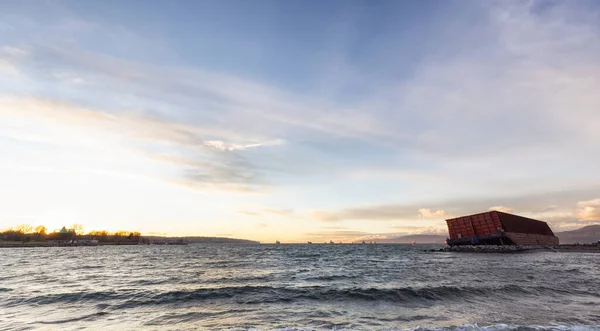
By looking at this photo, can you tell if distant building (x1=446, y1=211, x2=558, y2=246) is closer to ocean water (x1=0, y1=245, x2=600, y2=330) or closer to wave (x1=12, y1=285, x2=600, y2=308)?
ocean water (x1=0, y1=245, x2=600, y2=330)

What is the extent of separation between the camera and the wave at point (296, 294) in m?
21.5

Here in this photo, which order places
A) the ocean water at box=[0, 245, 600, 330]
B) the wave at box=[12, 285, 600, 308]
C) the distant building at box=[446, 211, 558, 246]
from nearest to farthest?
the ocean water at box=[0, 245, 600, 330] → the wave at box=[12, 285, 600, 308] → the distant building at box=[446, 211, 558, 246]

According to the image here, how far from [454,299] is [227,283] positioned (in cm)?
2008

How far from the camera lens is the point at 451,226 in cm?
11156

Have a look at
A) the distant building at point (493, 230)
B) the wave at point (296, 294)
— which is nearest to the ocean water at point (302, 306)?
the wave at point (296, 294)

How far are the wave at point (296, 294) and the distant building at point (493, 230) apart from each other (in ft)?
270

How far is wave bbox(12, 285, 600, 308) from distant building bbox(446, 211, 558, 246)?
82.3 m

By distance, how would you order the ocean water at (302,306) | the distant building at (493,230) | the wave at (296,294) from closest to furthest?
the ocean water at (302,306) → the wave at (296,294) → the distant building at (493,230)

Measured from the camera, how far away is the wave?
70.5ft

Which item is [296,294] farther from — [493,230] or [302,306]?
[493,230]

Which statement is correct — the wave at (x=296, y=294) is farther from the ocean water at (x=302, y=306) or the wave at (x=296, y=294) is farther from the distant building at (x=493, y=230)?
the distant building at (x=493, y=230)

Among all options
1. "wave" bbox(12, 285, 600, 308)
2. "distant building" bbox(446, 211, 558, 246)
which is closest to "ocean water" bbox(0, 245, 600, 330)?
"wave" bbox(12, 285, 600, 308)

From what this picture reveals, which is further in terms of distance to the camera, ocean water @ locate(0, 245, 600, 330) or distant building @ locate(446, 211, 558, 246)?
distant building @ locate(446, 211, 558, 246)

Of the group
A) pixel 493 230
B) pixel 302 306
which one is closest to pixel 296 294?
pixel 302 306
